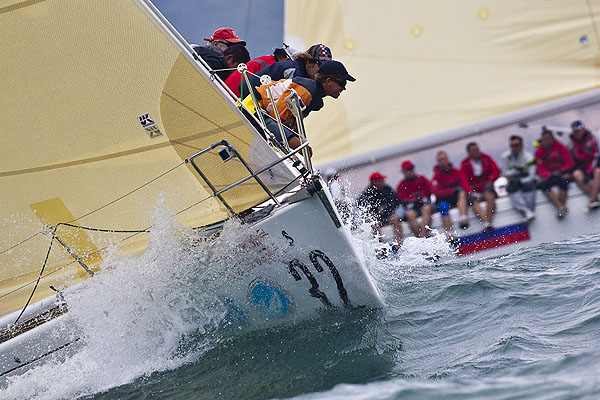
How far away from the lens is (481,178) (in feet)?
16.1

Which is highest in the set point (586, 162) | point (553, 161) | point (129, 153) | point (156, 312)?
point (129, 153)

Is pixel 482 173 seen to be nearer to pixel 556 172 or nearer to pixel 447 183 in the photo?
pixel 447 183

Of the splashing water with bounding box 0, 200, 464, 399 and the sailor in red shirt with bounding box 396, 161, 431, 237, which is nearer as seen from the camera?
the splashing water with bounding box 0, 200, 464, 399

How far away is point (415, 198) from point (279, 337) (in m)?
2.64

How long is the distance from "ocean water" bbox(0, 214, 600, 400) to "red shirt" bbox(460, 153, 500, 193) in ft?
5.93

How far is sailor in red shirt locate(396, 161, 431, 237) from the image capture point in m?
4.95

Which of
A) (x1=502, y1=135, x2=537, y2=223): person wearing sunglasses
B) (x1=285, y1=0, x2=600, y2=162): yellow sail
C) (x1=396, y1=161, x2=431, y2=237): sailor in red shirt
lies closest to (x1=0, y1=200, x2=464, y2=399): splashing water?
(x1=396, y1=161, x2=431, y2=237): sailor in red shirt

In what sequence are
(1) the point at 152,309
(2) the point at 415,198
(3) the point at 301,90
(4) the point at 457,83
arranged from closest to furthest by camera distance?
(1) the point at 152,309 → (3) the point at 301,90 → (2) the point at 415,198 → (4) the point at 457,83

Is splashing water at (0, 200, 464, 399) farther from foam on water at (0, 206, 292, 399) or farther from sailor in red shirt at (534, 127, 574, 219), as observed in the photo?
sailor in red shirt at (534, 127, 574, 219)

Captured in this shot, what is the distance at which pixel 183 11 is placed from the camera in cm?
624

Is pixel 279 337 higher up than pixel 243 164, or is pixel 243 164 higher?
pixel 243 164

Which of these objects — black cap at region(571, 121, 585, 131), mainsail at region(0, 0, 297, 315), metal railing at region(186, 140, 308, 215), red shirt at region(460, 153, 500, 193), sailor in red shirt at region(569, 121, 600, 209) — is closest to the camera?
metal railing at region(186, 140, 308, 215)

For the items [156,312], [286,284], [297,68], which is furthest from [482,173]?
[156,312]

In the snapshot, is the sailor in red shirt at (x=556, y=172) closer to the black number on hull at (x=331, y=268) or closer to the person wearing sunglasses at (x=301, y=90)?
the person wearing sunglasses at (x=301, y=90)
